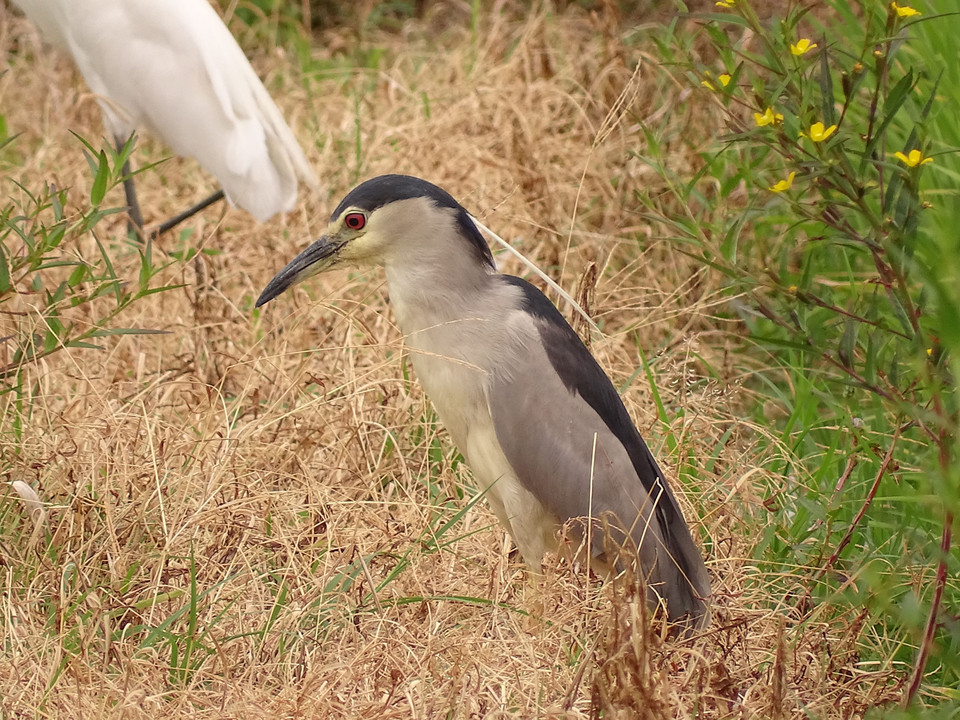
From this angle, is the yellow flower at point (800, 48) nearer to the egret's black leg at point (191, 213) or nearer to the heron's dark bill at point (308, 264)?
the heron's dark bill at point (308, 264)

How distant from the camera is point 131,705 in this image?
195 cm

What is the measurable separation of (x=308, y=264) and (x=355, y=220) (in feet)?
0.50

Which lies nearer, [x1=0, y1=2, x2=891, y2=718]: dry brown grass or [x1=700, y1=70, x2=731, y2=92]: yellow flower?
[x1=700, y1=70, x2=731, y2=92]: yellow flower

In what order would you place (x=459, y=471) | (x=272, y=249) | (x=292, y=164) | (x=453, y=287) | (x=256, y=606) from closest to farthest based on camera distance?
(x=453, y=287), (x=256, y=606), (x=459, y=471), (x=272, y=249), (x=292, y=164)

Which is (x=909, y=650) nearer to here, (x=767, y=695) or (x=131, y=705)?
(x=767, y=695)

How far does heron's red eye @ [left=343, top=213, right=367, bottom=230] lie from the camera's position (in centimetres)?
230

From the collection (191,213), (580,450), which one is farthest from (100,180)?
(191,213)

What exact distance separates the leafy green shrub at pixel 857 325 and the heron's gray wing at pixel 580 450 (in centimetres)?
25

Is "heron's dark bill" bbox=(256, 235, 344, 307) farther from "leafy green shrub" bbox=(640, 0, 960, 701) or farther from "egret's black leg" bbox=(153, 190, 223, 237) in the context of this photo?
"egret's black leg" bbox=(153, 190, 223, 237)

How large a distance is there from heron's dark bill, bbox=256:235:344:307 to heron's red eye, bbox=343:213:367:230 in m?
0.04

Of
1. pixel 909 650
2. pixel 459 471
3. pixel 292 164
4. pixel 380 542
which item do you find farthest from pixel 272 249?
pixel 909 650

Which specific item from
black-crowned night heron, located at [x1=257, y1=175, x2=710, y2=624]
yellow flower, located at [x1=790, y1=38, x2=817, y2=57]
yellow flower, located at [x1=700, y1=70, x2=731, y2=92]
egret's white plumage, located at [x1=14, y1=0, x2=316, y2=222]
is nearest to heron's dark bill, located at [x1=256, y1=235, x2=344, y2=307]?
black-crowned night heron, located at [x1=257, y1=175, x2=710, y2=624]

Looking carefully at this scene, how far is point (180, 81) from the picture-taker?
4387 millimetres

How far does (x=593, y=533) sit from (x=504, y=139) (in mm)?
2245
